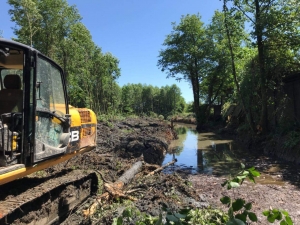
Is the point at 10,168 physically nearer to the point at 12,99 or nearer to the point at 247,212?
the point at 12,99

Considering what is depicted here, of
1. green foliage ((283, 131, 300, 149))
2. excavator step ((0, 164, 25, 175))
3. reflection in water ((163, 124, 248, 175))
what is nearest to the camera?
excavator step ((0, 164, 25, 175))

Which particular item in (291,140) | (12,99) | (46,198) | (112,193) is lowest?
(112,193)

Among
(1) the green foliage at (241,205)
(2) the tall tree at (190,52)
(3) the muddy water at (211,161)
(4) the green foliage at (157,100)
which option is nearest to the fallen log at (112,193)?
(3) the muddy water at (211,161)

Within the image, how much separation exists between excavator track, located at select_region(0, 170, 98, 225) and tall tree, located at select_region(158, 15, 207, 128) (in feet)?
83.4

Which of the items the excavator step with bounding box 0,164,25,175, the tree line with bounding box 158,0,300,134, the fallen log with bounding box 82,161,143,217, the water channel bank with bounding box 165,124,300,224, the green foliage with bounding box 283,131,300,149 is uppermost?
the tree line with bounding box 158,0,300,134

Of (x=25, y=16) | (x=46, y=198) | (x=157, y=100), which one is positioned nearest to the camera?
(x=46, y=198)

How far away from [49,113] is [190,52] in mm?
27802

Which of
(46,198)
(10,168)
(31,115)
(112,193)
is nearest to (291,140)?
(112,193)

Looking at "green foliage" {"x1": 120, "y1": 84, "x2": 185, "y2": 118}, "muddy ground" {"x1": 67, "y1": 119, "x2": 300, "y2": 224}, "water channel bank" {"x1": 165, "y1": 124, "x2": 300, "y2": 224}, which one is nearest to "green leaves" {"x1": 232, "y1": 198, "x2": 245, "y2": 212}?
"muddy ground" {"x1": 67, "y1": 119, "x2": 300, "y2": 224}

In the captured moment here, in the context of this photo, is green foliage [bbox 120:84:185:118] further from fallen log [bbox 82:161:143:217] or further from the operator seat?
the operator seat

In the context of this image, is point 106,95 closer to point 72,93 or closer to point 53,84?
point 72,93

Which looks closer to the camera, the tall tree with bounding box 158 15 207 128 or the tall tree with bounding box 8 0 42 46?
the tall tree with bounding box 8 0 42 46

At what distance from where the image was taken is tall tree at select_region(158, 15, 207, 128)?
30.7m

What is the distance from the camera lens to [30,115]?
142 inches
